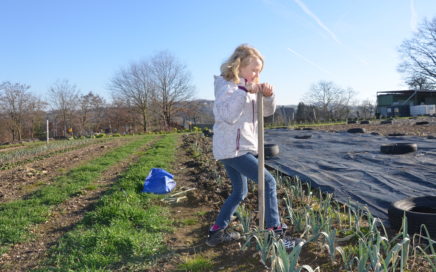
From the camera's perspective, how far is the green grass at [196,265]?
2549mm

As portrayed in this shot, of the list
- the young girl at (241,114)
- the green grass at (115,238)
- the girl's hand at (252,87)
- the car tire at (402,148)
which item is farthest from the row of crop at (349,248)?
the car tire at (402,148)

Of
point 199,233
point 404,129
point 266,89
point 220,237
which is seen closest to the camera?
point 266,89

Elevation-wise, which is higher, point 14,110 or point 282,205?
point 14,110

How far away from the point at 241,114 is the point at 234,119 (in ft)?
0.33

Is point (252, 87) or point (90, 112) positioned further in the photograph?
point (90, 112)

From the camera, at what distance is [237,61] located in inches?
103

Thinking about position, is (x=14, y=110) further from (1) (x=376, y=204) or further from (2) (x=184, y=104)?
(1) (x=376, y=204)

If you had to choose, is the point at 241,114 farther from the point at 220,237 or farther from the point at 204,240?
the point at 204,240

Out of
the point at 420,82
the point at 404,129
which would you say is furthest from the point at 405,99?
the point at 404,129

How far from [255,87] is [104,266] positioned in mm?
1840

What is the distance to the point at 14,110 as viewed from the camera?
3312 cm

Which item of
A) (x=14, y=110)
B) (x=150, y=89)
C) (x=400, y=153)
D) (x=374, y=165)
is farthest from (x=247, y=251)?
(x=150, y=89)

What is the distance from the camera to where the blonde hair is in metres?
2.61

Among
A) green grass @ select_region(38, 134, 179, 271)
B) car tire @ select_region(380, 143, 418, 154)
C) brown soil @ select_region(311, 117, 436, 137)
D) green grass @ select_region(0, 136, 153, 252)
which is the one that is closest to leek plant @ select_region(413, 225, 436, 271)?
green grass @ select_region(38, 134, 179, 271)
